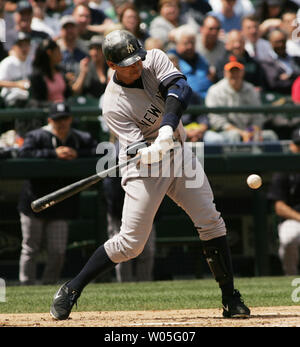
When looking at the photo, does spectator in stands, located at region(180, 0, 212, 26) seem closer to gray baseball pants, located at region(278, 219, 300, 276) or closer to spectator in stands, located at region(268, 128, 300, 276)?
spectator in stands, located at region(268, 128, 300, 276)

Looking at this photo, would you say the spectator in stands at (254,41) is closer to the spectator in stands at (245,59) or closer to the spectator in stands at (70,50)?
the spectator in stands at (245,59)

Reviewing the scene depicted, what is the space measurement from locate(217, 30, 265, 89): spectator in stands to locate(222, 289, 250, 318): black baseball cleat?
550 centimetres

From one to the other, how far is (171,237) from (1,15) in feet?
12.1

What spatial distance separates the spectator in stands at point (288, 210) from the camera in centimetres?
869

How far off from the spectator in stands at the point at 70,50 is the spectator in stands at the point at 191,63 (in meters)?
1.22

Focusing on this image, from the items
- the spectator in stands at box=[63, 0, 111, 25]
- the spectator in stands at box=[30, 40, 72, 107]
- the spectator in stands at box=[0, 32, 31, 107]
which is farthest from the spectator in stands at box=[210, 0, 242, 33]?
the spectator in stands at box=[30, 40, 72, 107]

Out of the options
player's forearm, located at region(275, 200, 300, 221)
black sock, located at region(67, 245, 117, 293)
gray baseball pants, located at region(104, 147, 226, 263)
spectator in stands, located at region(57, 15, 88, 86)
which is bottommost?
player's forearm, located at region(275, 200, 300, 221)

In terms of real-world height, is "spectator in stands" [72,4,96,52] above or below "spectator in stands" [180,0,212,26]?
below

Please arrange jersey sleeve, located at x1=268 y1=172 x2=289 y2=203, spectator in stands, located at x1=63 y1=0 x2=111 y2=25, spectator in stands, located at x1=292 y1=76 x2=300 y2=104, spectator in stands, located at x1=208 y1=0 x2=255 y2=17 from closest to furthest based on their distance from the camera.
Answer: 1. jersey sleeve, located at x1=268 y1=172 x2=289 y2=203
2. spectator in stands, located at x1=292 y1=76 x2=300 y2=104
3. spectator in stands, located at x1=63 y1=0 x2=111 y2=25
4. spectator in stands, located at x1=208 y1=0 x2=255 y2=17

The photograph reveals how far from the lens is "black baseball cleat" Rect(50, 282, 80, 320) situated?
506 cm

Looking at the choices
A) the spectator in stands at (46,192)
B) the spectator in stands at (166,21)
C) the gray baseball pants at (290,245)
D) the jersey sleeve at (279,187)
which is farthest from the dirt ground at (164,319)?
the spectator in stands at (166,21)
